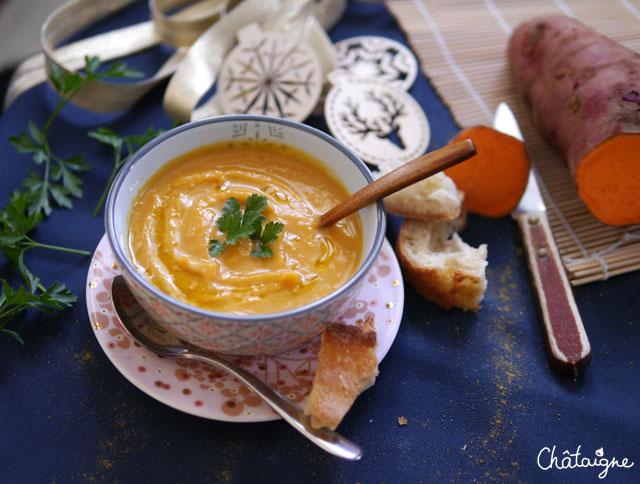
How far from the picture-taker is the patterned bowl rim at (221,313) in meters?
1.41

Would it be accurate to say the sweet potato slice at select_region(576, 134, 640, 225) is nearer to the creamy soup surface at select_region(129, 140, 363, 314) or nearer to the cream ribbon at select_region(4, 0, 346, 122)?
the creamy soup surface at select_region(129, 140, 363, 314)

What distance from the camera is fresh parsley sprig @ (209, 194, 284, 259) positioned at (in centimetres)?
170

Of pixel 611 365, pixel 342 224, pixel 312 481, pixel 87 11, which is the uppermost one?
pixel 87 11

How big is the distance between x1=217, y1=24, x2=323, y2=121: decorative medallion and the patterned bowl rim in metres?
0.60

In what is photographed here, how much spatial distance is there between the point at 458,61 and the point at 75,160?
1.97m

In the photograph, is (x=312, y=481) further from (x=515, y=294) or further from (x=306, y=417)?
(x=515, y=294)

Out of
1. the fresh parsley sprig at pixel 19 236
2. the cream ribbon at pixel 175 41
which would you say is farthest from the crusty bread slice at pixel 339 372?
the cream ribbon at pixel 175 41

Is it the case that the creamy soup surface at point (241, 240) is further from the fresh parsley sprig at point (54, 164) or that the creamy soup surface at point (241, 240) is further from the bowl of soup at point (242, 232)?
the fresh parsley sprig at point (54, 164)

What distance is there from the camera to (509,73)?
292 cm

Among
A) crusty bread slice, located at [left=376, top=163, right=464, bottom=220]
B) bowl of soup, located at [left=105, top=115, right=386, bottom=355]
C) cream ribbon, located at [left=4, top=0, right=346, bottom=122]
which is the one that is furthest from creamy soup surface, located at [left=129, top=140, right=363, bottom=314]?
cream ribbon, located at [left=4, top=0, right=346, bottom=122]

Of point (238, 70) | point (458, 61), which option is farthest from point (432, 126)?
point (238, 70)

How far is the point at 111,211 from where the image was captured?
161cm

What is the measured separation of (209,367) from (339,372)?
1.28 feet

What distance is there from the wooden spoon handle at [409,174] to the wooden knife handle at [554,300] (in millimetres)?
653
